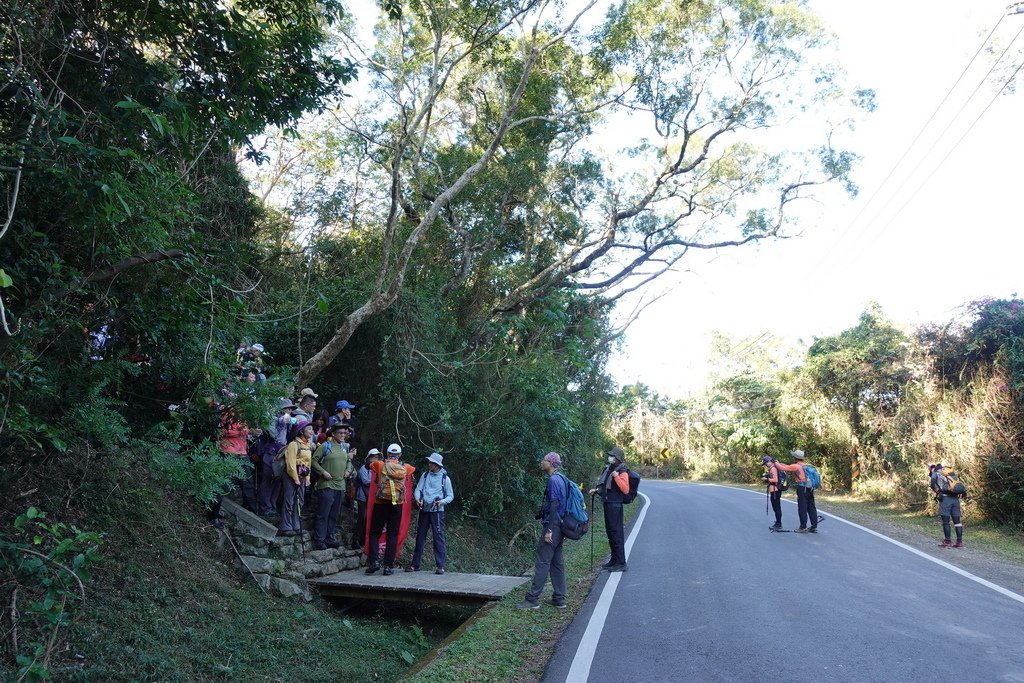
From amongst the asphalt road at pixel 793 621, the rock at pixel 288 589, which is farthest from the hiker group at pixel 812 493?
the rock at pixel 288 589

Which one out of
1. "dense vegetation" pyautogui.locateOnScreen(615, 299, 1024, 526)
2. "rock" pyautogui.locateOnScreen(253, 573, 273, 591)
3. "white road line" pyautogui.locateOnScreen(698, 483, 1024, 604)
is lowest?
"rock" pyautogui.locateOnScreen(253, 573, 273, 591)

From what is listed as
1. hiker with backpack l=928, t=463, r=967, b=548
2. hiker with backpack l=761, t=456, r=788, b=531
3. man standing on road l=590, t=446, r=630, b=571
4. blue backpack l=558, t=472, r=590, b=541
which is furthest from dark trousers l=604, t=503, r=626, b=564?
hiker with backpack l=928, t=463, r=967, b=548

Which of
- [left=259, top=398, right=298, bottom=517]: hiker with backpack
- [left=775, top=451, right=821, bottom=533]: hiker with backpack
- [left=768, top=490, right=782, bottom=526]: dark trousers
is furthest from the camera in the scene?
[left=768, top=490, right=782, bottom=526]: dark trousers

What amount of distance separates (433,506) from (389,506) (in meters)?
0.64

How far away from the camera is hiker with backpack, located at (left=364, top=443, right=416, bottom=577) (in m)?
9.52

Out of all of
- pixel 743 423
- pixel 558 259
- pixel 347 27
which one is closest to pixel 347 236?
pixel 347 27

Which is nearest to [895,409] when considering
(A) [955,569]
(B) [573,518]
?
(A) [955,569]

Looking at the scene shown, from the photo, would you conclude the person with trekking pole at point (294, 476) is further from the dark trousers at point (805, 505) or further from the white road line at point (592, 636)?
the dark trousers at point (805, 505)

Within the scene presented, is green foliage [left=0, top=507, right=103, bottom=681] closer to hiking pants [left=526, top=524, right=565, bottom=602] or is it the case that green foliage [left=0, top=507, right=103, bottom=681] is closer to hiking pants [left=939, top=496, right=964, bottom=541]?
hiking pants [left=526, top=524, right=565, bottom=602]

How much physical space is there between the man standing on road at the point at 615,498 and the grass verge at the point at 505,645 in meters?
1.47

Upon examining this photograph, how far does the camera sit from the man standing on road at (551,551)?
7.78 metres

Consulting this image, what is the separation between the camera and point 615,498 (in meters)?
10.2

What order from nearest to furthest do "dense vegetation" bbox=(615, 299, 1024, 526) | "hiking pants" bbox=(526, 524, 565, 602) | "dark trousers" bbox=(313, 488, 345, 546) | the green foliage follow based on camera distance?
the green foliage < "hiking pants" bbox=(526, 524, 565, 602) < "dark trousers" bbox=(313, 488, 345, 546) < "dense vegetation" bbox=(615, 299, 1024, 526)

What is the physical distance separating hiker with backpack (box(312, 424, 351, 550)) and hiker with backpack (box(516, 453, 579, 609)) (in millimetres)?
3006
